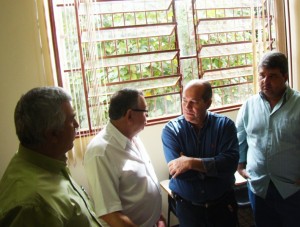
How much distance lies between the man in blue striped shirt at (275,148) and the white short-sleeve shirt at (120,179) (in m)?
0.74

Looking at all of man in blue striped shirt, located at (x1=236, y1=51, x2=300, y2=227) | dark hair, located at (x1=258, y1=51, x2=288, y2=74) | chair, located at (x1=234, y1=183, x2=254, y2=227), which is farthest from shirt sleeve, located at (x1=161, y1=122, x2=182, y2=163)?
chair, located at (x1=234, y1=183, x2=254, y2=227)

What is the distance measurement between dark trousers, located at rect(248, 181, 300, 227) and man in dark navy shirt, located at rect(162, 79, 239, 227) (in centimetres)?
24

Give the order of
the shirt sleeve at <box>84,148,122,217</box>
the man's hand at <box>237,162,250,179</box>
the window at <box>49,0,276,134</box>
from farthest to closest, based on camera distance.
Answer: the window at <box>49,0,276,134</box> < the man's hand at <box>237,162,250,179</box> < the shirt sleeve at <box>84,148,122,217</box>

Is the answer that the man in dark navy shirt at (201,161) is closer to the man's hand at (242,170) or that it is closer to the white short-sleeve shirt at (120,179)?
the white short-sleeve shirt at (120,179)

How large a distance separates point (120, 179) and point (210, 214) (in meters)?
0.62

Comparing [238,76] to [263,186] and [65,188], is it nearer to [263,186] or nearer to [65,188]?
[263,186]

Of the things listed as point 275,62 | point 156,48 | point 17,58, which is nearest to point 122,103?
point 275,62

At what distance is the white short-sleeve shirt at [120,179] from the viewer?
1.32m

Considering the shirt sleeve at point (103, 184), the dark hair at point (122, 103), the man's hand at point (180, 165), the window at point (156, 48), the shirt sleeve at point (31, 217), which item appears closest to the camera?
the shirt sleeve at point (31, 217)

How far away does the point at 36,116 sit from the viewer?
2.74ft

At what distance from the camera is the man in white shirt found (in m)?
1.32

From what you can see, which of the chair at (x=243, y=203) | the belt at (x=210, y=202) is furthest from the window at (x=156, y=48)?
the belt at (x=210, y=202)

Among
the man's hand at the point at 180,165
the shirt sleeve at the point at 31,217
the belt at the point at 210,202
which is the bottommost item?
the belt at the point at 210,202

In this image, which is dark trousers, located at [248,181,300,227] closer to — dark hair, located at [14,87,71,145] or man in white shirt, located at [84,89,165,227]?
man in white shirt, located at [84,89,165,227]
